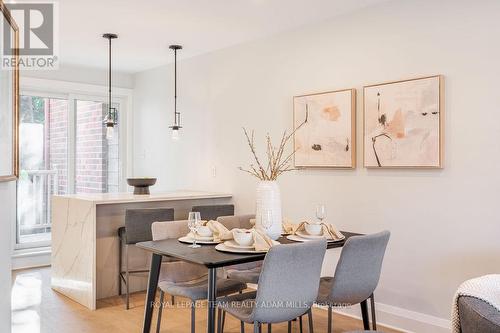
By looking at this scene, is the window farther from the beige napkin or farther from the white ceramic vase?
the white ceramic vase

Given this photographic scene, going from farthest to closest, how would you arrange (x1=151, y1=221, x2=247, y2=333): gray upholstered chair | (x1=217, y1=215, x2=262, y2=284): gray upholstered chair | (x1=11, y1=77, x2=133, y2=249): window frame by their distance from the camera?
1. (x1=11, y1=77, x2=133, y2=249): window frame
2. (x1=217, y1=215, x2=262, y2=284): gray upholstered chair
3. (x1=151, y1=221, x2=247, y2=333): gray upholstered chair

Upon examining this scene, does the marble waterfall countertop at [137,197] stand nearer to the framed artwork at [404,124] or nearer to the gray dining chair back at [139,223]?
the gray dining chair back at [139,223]

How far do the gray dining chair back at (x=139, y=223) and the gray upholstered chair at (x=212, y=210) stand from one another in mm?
403

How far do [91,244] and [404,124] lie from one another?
2667 millimetres

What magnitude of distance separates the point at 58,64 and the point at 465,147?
4564 mm

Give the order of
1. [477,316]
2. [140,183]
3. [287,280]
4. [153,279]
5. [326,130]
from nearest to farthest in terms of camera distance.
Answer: [477,316] < [287,280] < [153,279] < [326,130] < [140,183]

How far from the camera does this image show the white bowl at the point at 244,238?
2.63m

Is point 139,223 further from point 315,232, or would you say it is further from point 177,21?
point 177,21

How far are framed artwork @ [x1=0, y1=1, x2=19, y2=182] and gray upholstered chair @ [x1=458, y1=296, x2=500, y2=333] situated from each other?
185 centimetres

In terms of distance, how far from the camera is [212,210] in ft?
14.2

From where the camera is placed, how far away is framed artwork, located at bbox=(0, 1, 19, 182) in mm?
1968

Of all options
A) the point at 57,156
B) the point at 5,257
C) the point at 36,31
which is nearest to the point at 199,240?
the point at 5,257

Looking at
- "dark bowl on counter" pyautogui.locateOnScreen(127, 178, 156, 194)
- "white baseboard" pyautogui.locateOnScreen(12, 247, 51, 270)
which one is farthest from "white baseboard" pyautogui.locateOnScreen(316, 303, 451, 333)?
"white baseboard" pyautogui.locateOnScreen(12, 247, 51, 270)

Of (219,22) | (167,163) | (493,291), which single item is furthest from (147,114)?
(493,291)
